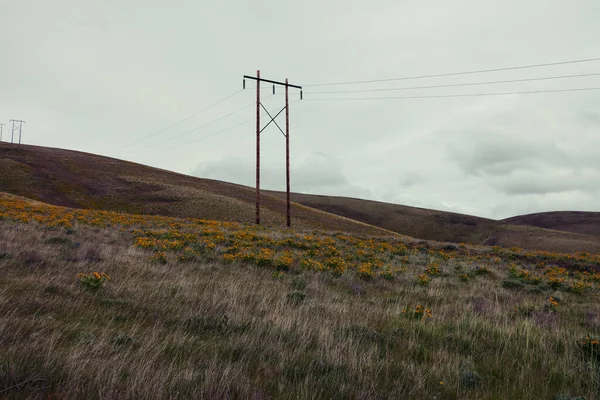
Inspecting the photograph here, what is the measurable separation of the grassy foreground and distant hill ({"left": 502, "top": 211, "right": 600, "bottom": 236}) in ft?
438

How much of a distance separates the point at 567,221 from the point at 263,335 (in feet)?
518

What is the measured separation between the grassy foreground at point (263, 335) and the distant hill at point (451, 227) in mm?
70127

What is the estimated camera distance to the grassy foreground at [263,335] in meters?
3.60

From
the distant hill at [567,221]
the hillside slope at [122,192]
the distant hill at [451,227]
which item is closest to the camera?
the hillside slope at [122,192]

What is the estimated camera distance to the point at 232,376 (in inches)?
146

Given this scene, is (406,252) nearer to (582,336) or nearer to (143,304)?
(582,336)

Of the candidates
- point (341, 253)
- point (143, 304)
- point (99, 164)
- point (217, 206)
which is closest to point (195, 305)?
point (143, 304)

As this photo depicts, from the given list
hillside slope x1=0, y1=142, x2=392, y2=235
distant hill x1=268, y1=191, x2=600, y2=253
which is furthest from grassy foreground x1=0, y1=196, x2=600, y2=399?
distant hill x1=268, y1=191, x2=600, y2=253

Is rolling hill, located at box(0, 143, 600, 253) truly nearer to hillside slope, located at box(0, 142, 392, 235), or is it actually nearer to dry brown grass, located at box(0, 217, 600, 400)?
hillside slope, located at box(0, 142, 392, 235)

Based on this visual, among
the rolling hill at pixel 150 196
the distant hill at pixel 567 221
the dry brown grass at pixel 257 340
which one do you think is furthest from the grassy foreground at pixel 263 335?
the distant hill at pixel 567 221

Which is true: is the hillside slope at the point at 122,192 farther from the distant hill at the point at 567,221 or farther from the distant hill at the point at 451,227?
the distant hill at the point at 567,221

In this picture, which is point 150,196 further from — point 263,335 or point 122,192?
point 263,335

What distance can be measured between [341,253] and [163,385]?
44.7 ft

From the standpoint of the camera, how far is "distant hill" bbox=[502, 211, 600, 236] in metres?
118
